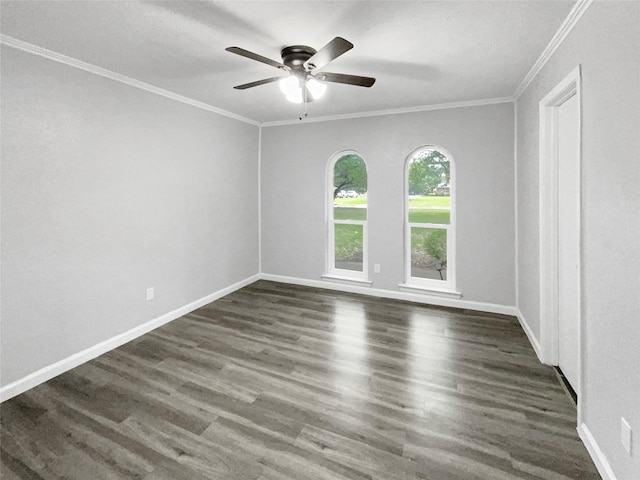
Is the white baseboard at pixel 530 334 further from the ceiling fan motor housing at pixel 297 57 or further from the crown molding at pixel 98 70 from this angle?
the crown molding at pixel 98 70

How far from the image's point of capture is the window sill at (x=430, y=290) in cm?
412

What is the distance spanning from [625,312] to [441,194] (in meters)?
2.98

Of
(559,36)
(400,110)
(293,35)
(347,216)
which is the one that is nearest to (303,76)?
(293,35)

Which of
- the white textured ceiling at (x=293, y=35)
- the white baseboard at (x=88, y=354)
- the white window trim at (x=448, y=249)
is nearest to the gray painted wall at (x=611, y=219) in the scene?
the white textured ceiling at (x=293, y=35)

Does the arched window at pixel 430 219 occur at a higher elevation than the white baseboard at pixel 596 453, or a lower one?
higher

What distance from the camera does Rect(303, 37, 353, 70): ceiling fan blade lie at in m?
1.73

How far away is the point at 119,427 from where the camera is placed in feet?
Answer: 6.58

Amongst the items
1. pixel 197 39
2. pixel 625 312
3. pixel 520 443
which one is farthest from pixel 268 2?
pixel 520 443

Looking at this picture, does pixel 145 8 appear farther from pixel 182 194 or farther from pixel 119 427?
pixel 119 427

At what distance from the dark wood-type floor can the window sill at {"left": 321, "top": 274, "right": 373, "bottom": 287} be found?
48.7 inches

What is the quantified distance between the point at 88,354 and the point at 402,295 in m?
3.66

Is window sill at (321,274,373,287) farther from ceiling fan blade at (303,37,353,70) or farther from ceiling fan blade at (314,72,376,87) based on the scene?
ceiling fan blade at (303,37,353,70)

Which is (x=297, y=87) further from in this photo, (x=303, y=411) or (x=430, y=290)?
(x=430, y=290)

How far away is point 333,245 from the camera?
4977 mm
